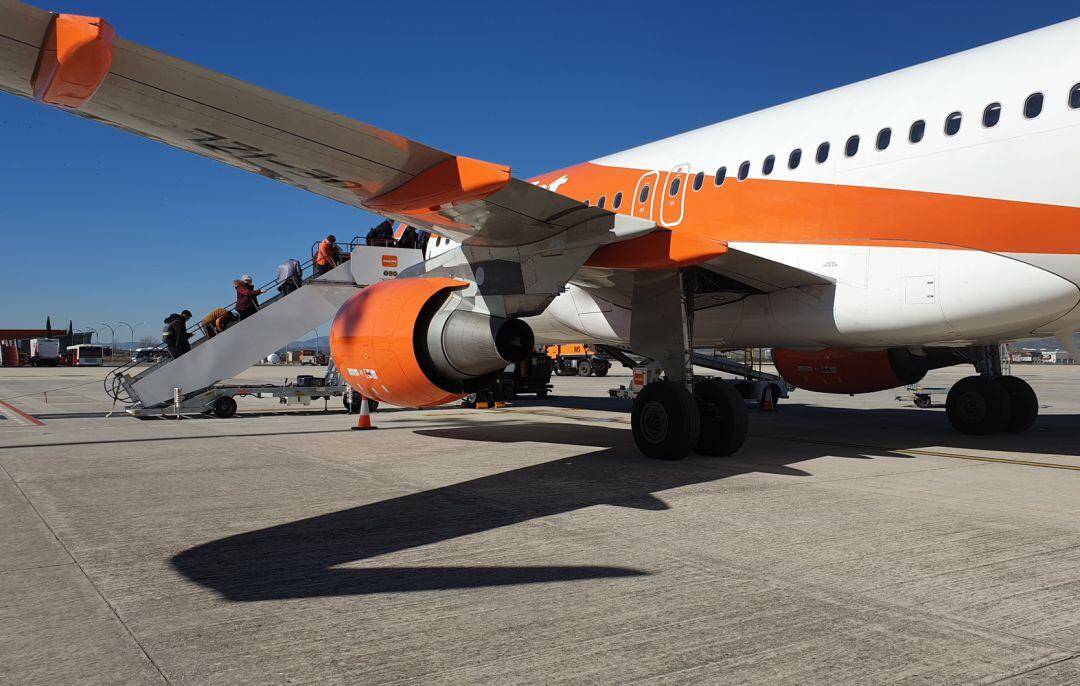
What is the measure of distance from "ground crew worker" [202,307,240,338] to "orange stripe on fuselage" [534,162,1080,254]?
8.41 m

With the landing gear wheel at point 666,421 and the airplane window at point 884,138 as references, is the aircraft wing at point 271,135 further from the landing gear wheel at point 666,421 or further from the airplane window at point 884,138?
the airplane window at point 884,138

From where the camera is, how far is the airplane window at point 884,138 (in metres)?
7.53

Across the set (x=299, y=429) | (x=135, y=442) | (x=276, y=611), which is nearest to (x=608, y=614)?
(x=276, y=611)

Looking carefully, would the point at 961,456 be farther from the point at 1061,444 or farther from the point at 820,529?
the point at 820,529

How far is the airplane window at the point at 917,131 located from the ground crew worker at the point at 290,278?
10631mm

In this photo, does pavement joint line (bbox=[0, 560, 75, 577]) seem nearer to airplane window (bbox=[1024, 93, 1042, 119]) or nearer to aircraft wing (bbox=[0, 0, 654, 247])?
aircraft wing (bbox=[0, 0, 654, 247])

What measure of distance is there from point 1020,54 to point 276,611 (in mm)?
7532

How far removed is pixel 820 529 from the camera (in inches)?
203

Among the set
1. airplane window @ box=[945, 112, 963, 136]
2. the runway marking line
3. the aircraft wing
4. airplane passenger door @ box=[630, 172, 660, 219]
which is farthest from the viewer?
the runway marking line

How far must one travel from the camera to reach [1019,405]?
11.1 meters

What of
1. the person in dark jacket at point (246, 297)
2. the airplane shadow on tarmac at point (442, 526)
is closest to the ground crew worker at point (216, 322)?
the person in dark jacket at point (246, 297)

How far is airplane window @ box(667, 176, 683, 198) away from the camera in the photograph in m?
9.62

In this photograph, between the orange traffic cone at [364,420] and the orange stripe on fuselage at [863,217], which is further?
the orange traffic cone at [364,420]

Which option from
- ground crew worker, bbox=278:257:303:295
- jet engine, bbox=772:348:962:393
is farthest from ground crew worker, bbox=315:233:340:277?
jet engine, bbox=772:348:962:393
